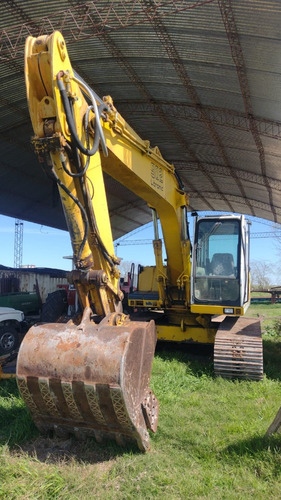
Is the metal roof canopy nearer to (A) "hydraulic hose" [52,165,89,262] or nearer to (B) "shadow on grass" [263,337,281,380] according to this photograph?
(A) "hydraulic hose" [52,165,89,262]

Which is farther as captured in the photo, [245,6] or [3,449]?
[245,6]

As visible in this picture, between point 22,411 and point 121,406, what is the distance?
198 cm

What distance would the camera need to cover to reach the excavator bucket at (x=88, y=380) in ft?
11.4

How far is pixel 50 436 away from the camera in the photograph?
13.6ft

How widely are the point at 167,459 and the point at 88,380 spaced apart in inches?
45.9

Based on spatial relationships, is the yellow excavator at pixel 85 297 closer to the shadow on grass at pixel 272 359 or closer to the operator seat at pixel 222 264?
the operator seat at pixel 222 264

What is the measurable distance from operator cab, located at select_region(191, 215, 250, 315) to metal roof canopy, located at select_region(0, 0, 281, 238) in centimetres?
350

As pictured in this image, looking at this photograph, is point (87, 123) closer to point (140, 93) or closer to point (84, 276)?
point (84, 276)

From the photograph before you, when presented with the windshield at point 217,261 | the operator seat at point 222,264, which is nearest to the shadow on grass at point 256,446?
the windshield at point 217,261

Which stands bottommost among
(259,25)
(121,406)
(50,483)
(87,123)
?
(50,483)

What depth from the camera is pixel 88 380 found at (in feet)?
11.5

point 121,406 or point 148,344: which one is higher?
point 148,344

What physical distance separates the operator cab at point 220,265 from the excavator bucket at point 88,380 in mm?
3512

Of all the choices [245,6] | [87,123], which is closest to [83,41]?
[245,6]
